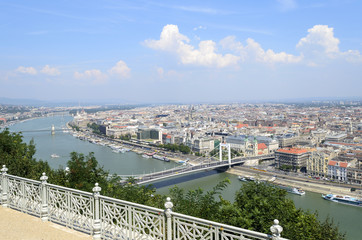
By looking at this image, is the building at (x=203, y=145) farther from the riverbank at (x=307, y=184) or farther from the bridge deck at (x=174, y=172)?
the riverbank at (x=307, y=184)

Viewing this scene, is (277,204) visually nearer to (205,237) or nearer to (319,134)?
(205,237)

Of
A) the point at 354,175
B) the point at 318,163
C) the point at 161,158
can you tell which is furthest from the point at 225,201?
the point at 161,158

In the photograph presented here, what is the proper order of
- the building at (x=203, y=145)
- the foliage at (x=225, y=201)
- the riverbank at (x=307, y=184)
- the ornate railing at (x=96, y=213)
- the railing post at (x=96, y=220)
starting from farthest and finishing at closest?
the building at (x=203, y=145)
the riverbank at (x=307, y=184)
the foliage at (x=225, y=201)
the railing post at (x=96, y=220)
the ornate railing at (x=96, y=213)

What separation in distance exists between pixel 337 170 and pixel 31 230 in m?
10.2

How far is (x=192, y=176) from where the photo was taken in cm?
1045

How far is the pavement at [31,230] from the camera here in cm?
141

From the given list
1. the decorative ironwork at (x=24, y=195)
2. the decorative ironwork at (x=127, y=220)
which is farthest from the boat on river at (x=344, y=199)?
the decorative ironwork at (x=24, y=195)

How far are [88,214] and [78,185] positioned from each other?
1.54m

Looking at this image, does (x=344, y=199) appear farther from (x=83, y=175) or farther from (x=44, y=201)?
(x=44, y=201)

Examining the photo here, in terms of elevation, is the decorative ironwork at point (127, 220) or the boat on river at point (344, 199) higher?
the decorative ironwork at point (127, 220)

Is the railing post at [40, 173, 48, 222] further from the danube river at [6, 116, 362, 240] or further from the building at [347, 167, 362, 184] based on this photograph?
the building at [347, 167, 362, 184]

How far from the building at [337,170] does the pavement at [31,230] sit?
32.6 feet

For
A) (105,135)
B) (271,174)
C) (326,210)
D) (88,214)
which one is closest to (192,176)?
(271,174)

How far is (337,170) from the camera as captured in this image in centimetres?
988
